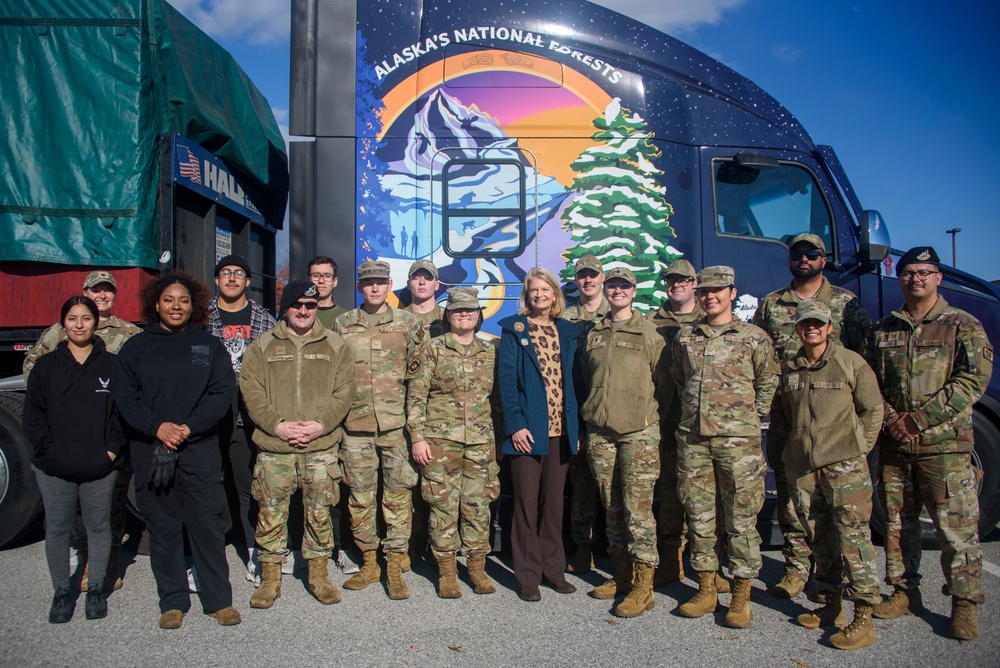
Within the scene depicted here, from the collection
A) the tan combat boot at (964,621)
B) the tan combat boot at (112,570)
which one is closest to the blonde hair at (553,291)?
the tan combat boot at (964,621)

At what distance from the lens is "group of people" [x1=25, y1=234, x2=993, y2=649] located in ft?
12.1

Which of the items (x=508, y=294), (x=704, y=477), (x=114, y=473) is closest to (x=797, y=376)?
(x=704, y=477)

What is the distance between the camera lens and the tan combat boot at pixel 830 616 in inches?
146

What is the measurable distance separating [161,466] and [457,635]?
170 cm

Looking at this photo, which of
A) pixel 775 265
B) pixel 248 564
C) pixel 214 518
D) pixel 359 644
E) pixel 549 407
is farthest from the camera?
pixel 775 265

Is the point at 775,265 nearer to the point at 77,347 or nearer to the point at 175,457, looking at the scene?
the point at 175,457

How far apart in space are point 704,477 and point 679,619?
764mm

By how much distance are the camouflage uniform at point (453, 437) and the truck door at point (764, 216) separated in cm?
182

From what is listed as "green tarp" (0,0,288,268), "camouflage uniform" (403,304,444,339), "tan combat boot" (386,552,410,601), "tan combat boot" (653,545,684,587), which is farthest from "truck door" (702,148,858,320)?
"green tarp" (0,0,288,268)

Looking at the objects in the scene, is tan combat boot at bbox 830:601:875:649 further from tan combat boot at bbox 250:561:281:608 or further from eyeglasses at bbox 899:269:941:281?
tan combat boot at bbox 250:561:281:608

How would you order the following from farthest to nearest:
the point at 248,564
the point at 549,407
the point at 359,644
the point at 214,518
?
the point at 248,564 → the point at 549,407 → the point at 214,518 → the point at 359,644

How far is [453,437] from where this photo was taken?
13.4 feet

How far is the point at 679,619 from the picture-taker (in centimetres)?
381

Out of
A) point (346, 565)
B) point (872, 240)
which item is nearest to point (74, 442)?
point (346, 565)
